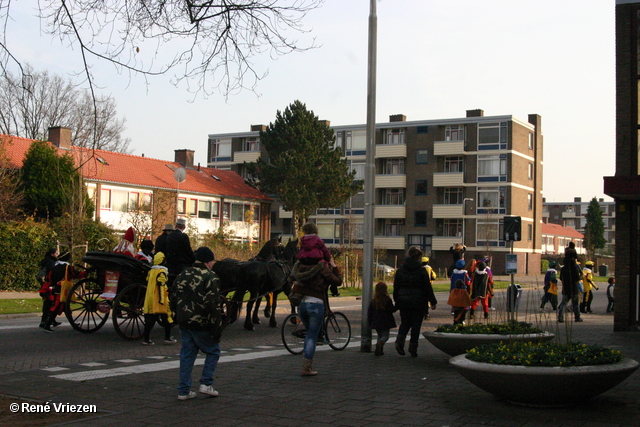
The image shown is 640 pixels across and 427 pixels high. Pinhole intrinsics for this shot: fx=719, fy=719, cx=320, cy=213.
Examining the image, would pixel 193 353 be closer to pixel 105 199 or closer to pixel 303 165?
pixel 105 199

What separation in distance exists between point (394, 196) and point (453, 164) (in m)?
6.85

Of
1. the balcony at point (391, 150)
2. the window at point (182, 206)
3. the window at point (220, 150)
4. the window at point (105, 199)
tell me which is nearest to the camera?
the window at point (105, 199)

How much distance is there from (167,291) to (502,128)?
2298 inches

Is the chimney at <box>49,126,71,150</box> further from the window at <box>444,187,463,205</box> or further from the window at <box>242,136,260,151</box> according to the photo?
the window at <box>444,187,463,205</box>

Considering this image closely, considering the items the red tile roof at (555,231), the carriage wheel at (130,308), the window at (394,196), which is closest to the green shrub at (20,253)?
the carriage wheel at (130,308)

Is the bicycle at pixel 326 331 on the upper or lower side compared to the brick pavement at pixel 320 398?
upper

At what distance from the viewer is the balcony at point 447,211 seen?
68.6 meters

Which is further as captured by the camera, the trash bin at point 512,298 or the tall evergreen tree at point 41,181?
the tall evergreen tree at point 41,181

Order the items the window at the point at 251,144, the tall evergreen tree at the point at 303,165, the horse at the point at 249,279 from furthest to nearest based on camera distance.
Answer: the window at the point at 251,144 < the tall evergreen tree at the point at 303,165 < the horse at the point at 249,279

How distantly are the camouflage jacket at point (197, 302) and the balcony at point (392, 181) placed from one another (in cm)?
6428

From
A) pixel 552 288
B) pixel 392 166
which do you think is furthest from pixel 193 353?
pixel 392 166

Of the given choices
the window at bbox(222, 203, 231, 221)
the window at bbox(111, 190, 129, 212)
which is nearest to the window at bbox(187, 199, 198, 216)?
the window at bbox(222, 203, 231, 221)

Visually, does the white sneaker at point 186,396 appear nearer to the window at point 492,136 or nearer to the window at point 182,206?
the window at point 182,206

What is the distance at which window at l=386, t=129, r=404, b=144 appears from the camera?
235 ft
